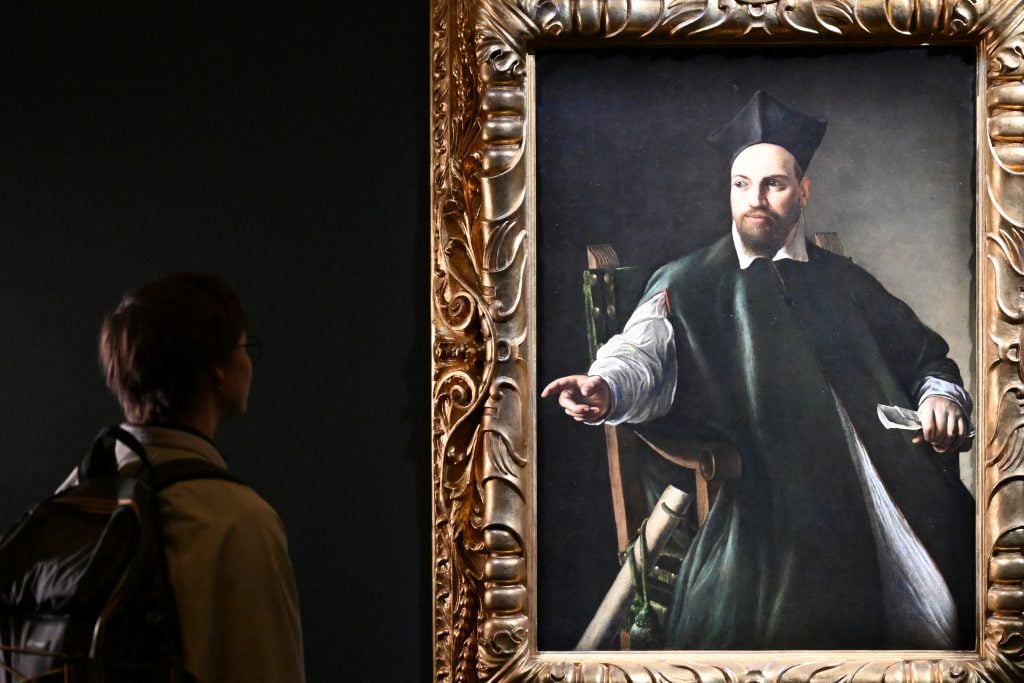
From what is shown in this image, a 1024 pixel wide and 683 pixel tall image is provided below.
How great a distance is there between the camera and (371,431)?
296cm

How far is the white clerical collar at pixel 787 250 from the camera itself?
2932mm

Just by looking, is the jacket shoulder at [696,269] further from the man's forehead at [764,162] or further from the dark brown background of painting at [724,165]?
the man's forehead at [764,162]

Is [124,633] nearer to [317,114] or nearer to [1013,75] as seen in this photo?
[317,114]

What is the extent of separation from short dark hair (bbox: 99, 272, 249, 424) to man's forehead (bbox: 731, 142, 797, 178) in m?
1.67

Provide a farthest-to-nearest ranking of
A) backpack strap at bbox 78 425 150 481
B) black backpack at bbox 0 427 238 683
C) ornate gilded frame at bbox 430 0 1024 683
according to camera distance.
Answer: ornate gilded frame at bbox 430 0 1024 683 → backpack strap at bbox 78 425 150 481 → black backpack at bbox 0 427 238 683

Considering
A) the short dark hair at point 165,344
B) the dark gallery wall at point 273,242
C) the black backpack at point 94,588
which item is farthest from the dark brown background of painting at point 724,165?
the black backpack at point 94,588

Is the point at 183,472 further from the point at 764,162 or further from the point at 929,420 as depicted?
the point at 929,420

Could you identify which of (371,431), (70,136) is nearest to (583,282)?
(371,431)

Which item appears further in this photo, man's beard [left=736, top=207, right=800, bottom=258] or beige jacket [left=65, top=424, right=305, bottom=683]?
man's beard [left=736, top=207, right=800, bottom=258]

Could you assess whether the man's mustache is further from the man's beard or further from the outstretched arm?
the outstretched arm

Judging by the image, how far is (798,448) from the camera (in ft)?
9.49

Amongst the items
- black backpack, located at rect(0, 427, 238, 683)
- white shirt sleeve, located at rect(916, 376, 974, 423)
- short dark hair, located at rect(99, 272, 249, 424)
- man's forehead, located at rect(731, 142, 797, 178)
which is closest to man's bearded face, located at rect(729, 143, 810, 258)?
man's forehead, located at rect(731, 142, 797, 178)

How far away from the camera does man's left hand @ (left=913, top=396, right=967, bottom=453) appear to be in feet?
9.56

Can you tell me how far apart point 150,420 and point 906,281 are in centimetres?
204
